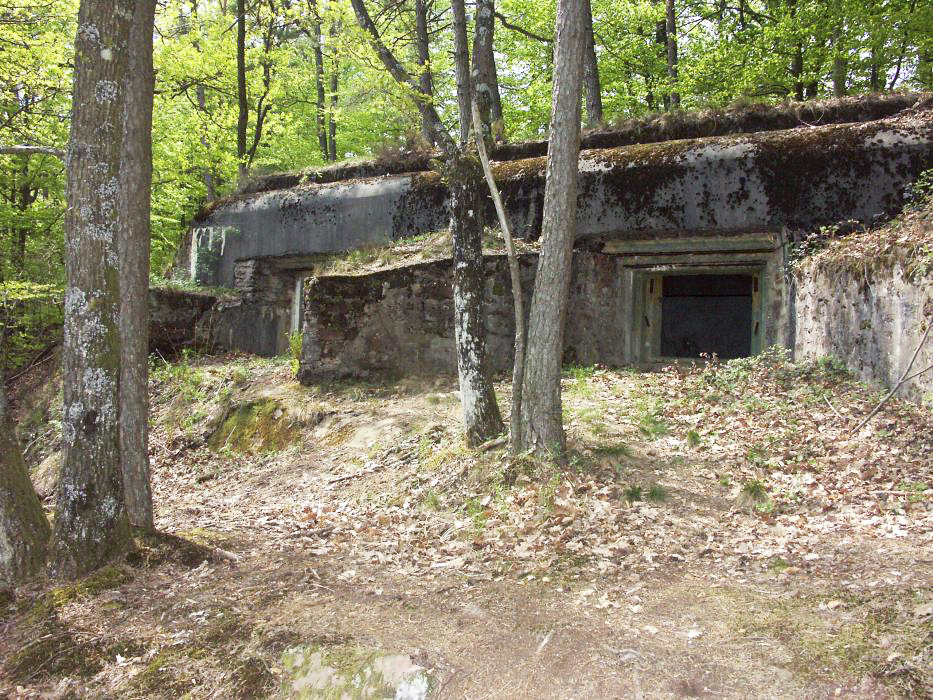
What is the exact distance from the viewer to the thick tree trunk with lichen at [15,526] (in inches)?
171

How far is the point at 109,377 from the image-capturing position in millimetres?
4383

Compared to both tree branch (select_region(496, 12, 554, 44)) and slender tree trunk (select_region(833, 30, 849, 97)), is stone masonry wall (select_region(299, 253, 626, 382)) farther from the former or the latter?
slender tree trunk (select_region(833, 30, 849, 97))

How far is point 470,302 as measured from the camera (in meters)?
6.63

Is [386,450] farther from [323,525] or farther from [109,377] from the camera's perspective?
[109,377]

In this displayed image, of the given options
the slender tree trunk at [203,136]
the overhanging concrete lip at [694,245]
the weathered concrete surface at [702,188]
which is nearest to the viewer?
the weathered concrete surface at [702,188]

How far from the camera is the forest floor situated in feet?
10.8

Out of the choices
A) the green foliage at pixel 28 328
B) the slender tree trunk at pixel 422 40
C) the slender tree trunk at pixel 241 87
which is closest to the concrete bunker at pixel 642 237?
the slender tree trunk at pixel 422 40

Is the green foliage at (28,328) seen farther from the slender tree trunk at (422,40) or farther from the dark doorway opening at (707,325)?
the dark doorway opening at (707,325)

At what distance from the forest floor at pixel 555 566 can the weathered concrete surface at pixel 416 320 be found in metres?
1.28

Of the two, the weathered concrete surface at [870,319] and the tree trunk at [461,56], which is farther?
the tree trunk at [461,56]

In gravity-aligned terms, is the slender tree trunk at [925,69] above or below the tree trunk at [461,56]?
above

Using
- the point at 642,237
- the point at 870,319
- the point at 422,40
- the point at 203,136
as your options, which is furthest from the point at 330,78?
the point at 870,319

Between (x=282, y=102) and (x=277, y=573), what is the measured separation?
64.4 ft

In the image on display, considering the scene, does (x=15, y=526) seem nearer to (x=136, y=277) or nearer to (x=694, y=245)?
(x=136, y=277)
